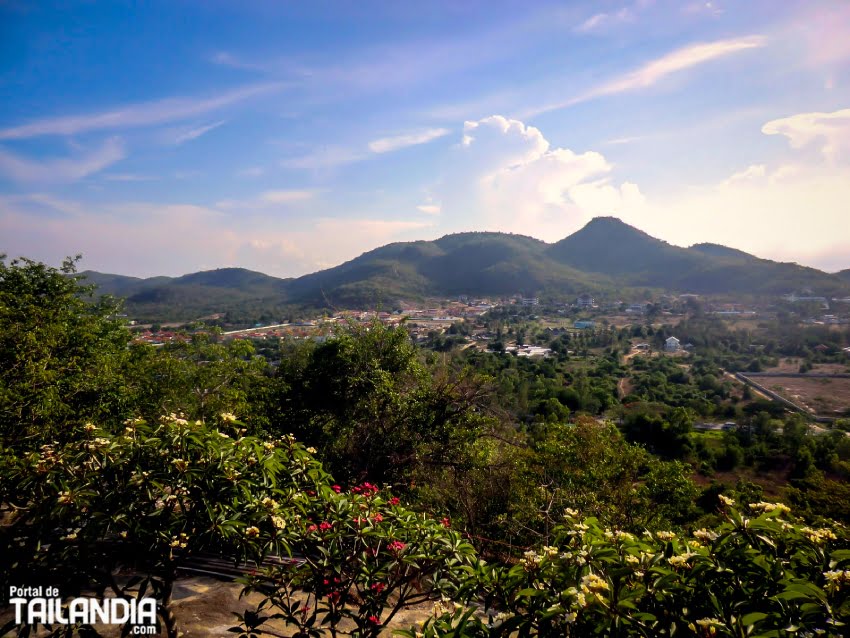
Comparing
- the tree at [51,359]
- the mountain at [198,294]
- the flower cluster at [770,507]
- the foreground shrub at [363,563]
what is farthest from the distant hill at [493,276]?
the flower cluster at [770,507]

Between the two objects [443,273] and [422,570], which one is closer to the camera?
[422,570]

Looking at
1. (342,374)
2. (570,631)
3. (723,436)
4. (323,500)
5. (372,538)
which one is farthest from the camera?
(723,436)

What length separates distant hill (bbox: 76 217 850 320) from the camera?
313 feet

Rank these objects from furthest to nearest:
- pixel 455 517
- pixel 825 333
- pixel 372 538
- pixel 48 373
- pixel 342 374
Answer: pixel 825 333 < pixel 342 374 < pixel 455 517 < pixel 48 373 < pixel 372 538

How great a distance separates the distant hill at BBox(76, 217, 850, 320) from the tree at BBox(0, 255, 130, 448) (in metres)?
71.2

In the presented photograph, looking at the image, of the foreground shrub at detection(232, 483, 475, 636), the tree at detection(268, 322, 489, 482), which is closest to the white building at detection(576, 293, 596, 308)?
the tree at detection(268, 322, 489, 482)

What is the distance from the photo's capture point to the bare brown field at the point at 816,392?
35.9 m

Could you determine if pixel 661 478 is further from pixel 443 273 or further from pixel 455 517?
pixel 443 273

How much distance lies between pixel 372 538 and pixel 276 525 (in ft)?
A: 1.90

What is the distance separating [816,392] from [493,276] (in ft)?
325

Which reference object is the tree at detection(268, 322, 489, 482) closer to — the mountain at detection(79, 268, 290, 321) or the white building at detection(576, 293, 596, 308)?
the mountain at detection(79, 268, 290, 321)

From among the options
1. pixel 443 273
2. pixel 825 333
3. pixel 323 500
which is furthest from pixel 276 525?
pixel 443 273

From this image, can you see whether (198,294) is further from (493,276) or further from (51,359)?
(51,359)

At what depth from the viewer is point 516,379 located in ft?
116
